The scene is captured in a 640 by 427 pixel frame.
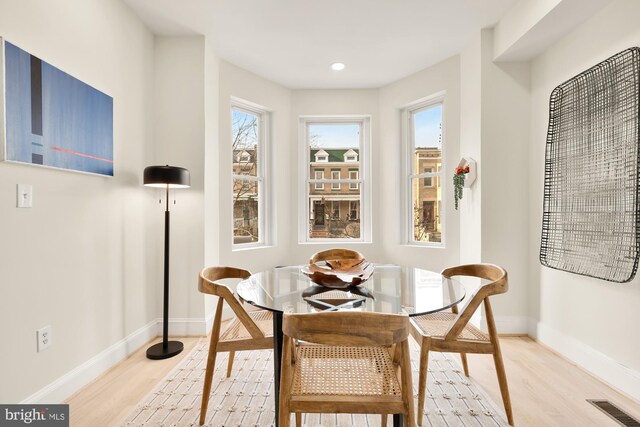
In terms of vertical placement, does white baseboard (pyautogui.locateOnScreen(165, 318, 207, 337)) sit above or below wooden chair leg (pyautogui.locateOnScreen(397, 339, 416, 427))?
below

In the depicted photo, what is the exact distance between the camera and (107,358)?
245 centimetres

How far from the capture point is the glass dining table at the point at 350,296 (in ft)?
4.91

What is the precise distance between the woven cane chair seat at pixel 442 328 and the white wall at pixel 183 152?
1983 millimetres

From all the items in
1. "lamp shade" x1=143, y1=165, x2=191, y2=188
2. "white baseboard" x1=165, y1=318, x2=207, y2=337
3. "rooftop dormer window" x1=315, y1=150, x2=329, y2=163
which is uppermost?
"rooftop dormer window" x1=315, y1=150, x2=329, y2=163

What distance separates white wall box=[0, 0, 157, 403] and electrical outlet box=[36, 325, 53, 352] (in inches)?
1.2

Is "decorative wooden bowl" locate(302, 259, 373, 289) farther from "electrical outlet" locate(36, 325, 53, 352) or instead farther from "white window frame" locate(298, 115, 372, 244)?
"white window frame" locate(298, 115, 372, 244)

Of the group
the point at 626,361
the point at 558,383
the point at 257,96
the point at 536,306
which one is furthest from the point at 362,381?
the point at 257,96

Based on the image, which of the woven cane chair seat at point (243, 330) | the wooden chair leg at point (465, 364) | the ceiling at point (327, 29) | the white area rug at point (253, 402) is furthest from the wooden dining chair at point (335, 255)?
the ceiling at point (327, 29)

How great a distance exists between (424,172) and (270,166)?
6.03 ft

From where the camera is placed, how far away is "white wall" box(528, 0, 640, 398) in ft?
6.95

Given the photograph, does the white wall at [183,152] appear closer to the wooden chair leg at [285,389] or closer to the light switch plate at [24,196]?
the light switch plate at [24,196]

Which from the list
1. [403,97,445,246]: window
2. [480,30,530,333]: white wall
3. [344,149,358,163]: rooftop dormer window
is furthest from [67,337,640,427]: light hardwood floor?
[344,149,358,163]: rooftop dormer window

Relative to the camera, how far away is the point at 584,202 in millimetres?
2418

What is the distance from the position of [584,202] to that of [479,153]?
90 centimetres
